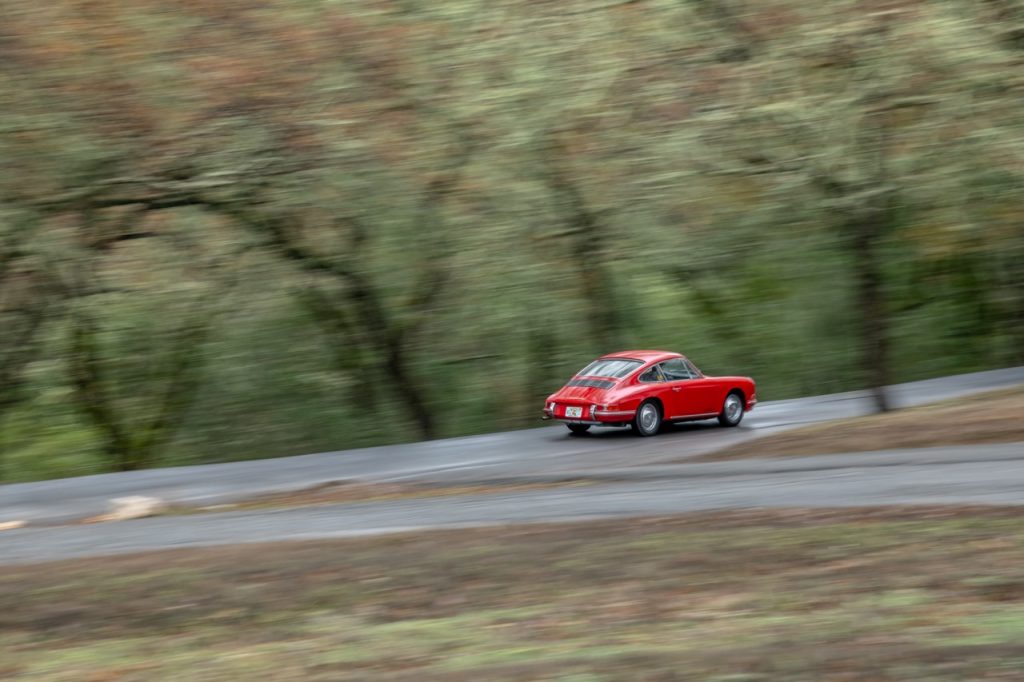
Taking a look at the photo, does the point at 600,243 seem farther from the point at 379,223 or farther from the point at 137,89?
the point at 137,89

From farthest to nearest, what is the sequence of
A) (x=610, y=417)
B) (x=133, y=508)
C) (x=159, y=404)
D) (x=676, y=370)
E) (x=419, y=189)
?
1. (x=159, y=404)
2. (x=676, y=370)
3. (x=419, y=189)
4. (x=610, y=417)
5. (x=133, y=508)

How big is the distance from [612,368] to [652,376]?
73 centimetres

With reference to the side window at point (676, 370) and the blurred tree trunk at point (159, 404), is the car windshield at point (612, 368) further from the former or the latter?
the blurred tree trunk at point (159, 404)

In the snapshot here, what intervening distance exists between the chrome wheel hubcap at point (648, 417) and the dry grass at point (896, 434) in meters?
3.35

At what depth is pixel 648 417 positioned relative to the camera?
2288 cm

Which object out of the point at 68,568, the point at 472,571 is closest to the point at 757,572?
the point at 472,571

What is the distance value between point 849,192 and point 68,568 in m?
13.5

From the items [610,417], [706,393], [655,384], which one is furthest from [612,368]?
[706,393]

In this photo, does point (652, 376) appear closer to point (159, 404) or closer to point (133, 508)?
point (133, 508)

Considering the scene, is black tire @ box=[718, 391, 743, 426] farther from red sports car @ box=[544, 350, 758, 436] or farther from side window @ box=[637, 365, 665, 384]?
side window @ box=[637, 365, 665, 384]

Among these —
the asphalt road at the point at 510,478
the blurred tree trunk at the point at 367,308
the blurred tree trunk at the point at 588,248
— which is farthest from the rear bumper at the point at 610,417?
the blurred tree trunk at the point at 367,308

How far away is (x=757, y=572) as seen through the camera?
9.78 meters

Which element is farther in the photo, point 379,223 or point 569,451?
point 379,223

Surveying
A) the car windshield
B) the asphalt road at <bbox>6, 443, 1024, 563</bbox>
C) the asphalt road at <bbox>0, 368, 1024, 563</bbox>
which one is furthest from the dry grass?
the car windshield
